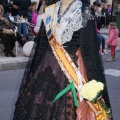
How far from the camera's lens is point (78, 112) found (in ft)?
10.3

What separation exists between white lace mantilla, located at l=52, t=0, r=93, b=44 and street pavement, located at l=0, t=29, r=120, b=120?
227cm

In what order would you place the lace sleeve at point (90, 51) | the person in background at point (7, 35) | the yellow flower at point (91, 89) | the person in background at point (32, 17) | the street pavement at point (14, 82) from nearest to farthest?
the yellow flower at point (91, 89)
the lace sleeve at point (90, 51)
the street pavement at point (14, 82)
the person in background at point (7, 35)
the person in background at point (32, 17)

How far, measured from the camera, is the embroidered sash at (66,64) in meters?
3.15

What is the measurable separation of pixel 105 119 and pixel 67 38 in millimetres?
805

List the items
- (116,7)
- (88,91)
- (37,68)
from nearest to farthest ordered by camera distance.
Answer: (88,91) → (37,68) → (116,7)

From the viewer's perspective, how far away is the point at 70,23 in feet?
10.4

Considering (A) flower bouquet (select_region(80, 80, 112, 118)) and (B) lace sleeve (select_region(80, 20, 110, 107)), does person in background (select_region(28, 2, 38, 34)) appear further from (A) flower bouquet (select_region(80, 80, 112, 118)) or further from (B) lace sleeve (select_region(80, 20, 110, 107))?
(A) flower bouquet (select_region(80, 80, 112, 118))

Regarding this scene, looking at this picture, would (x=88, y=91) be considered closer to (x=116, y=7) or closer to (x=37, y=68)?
(x=37, y=68)

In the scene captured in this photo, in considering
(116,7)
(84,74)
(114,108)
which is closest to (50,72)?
(84,74)

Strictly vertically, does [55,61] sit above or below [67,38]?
below

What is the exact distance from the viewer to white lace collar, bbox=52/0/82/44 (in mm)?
3162

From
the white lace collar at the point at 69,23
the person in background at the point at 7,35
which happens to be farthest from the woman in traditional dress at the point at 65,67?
the person in background at the point at 7,35

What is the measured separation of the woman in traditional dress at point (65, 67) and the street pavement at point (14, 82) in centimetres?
195

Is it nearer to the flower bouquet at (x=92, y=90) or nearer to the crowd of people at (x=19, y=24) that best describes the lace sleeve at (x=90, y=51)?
the flower bouquet at (x=92, y=90)
